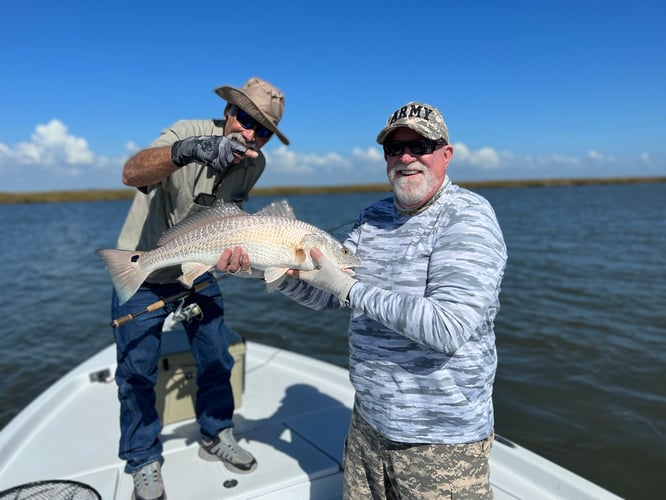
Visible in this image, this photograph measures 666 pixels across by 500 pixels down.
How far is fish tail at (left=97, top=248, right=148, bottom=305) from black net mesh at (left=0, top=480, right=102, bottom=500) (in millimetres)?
1504

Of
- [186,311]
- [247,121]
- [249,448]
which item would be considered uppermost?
[247,121]

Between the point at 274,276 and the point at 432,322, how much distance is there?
1329 mm

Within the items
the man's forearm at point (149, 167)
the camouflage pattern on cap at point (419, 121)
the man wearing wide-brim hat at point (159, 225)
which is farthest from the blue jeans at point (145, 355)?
the camouflage pattern on cap at point (419, 121)

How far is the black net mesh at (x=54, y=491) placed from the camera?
11.1 feet

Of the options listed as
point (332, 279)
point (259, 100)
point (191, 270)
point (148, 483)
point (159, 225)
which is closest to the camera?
point (332, 279)

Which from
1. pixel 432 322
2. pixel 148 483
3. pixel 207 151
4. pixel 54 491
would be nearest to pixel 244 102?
pixel 207 151

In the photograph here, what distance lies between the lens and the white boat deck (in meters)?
3.75

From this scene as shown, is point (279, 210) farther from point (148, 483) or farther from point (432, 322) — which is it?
point (148, 483)

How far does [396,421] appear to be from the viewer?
2494mm

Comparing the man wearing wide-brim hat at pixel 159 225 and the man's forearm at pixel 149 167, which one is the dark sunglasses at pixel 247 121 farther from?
the man's forearm at pixel 149 167

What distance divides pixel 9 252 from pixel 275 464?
2786 cm

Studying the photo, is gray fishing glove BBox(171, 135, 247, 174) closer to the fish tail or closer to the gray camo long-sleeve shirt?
the fish tail

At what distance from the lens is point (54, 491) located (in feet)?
11.6

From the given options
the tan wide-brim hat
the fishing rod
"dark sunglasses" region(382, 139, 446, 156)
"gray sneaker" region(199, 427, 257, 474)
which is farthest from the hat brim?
"gray sneaker" region(199, 427, 257, 474)
